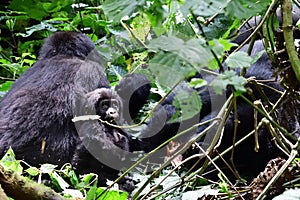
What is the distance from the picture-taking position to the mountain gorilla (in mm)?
2291

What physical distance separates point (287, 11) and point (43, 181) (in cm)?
111

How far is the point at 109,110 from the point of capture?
2336mm

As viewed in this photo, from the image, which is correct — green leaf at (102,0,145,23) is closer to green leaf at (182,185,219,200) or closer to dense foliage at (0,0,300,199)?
dense foliage at (0,0,300,199)

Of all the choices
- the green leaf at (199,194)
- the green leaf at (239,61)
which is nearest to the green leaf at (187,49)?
the green leaf at (239,61)

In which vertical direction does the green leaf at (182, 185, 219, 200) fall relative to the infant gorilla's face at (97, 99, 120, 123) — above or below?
above

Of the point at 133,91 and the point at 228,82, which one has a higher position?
the point at 228,82

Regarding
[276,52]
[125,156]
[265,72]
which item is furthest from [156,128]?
[276,52]

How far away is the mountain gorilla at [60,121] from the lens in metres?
2.29

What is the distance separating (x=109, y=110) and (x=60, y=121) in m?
0.22

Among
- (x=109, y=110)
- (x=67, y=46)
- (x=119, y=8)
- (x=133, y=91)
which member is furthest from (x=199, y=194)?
(x=67, y=46)

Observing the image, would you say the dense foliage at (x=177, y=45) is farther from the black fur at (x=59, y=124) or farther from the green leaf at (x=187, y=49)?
the black fur at (x=59, y=124)

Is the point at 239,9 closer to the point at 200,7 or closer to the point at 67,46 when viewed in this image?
the point at 200,7

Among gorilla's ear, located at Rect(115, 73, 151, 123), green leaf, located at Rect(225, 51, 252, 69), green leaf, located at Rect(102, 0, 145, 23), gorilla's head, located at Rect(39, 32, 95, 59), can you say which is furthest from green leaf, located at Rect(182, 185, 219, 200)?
gorilla's head, located at Rect(39, 32, 95, 59)

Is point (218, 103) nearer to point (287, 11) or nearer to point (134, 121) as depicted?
point (134, 121)
